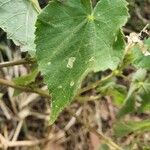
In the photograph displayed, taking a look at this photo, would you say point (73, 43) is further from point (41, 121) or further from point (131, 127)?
point (41, 121)

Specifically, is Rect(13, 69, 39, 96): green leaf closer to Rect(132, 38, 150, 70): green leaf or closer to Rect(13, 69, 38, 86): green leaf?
Rect(13, 69, 38, 86): green leaf

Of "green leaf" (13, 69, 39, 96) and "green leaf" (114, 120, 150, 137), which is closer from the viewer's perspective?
"green leaf" (13, 69, 39, 96)

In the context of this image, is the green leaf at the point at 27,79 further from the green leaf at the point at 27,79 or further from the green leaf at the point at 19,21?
the green leaf at the point at 19,21

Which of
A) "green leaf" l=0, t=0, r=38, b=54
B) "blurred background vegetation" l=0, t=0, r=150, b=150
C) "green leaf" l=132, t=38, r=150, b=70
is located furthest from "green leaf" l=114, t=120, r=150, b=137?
"green leaf" l=0, t=0, r=38, b=54

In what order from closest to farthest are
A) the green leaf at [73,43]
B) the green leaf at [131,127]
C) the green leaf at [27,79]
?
the green leaf at [73,43], the green leaf at [27,79], the green leaf at [131,127]

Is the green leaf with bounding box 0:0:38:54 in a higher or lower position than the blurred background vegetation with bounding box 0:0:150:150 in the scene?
higher

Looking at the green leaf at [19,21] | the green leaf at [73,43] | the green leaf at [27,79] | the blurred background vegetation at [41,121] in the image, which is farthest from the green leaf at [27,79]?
the blurred background vegetation at [41,121]

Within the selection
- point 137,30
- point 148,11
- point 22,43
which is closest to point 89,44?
point 22,43
